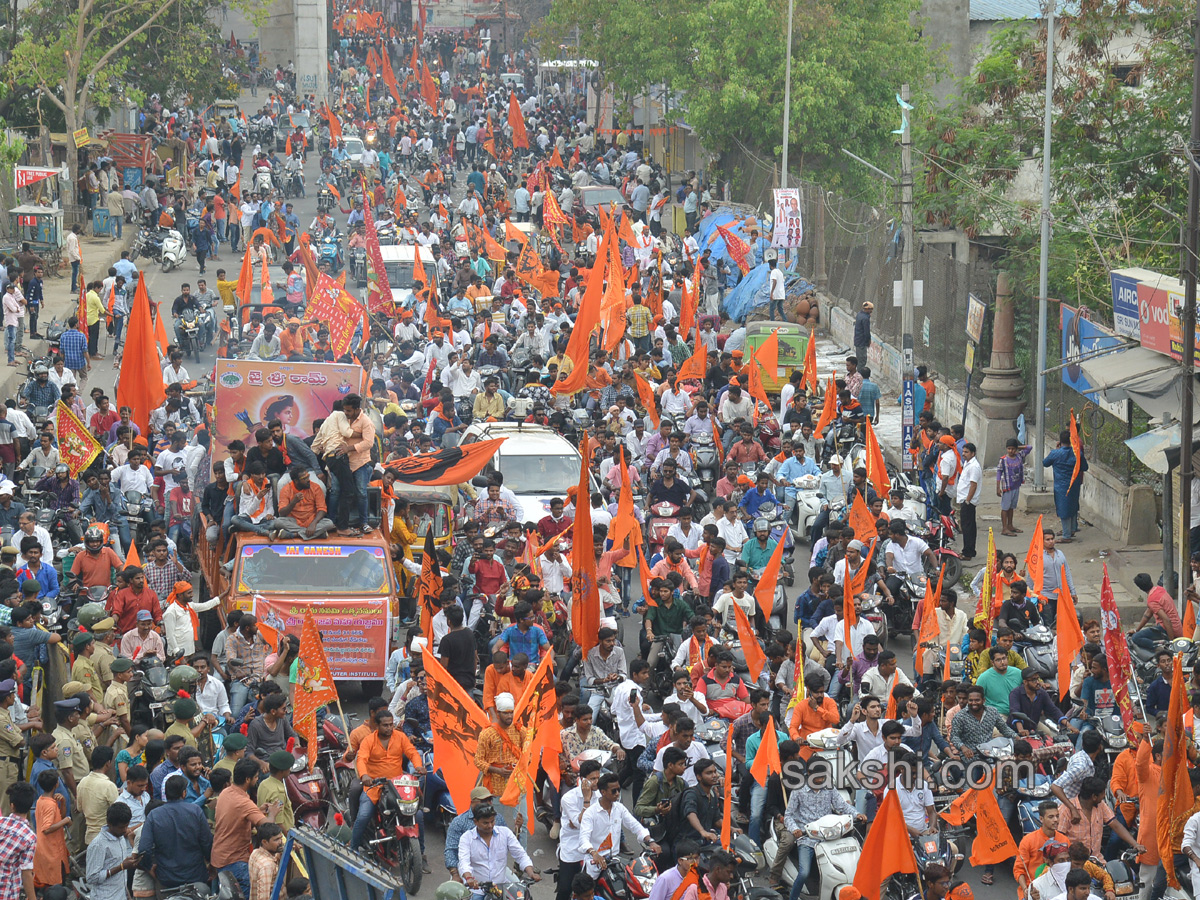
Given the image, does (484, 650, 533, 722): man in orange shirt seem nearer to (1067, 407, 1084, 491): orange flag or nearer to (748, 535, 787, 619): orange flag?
(748, 535, 787, 619): orange flag

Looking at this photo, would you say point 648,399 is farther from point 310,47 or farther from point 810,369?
point 310,47

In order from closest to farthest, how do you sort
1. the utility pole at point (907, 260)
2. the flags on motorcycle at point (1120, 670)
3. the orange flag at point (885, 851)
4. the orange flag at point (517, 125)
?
the orange flag at point (885, 851)
the flags on motorcycle at point (1120, 670)
the utility pole at point (907, 260)
the orange flag at point (517, 125)

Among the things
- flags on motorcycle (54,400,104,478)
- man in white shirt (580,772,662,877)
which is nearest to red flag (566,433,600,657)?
man in white shirt (580,772,662,877)

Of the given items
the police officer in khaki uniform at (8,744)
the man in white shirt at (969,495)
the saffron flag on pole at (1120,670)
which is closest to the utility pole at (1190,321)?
the man in white shirt at (969,495)

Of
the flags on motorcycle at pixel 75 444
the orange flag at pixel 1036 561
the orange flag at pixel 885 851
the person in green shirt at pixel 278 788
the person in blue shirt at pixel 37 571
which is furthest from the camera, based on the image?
the flags on motorcycle at pixel 75 444

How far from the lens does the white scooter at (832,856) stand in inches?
447

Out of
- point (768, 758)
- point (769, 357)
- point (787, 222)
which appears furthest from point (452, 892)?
point (787, 222)

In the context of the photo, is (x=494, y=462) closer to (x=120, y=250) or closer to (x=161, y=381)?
(x=161, y=381)

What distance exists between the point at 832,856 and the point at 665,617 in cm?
428

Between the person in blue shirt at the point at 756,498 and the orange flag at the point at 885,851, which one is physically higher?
the person in blue shirt at the point at 756,498

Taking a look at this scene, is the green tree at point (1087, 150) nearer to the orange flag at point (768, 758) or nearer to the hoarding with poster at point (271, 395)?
the hoarding with poster at point (271, 395)

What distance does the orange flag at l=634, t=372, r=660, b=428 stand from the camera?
22281mm

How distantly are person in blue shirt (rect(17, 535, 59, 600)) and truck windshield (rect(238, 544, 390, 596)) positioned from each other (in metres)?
1.71

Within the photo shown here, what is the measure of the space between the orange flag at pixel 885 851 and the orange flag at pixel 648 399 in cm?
1190
